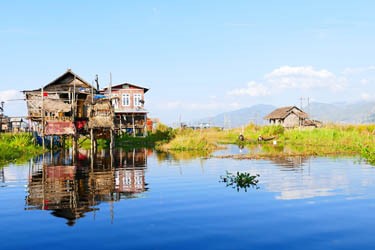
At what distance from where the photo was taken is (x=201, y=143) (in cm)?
3503

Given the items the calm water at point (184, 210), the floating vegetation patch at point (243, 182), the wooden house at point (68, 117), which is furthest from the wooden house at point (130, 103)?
the floating vegetation patch at point (243, 182)

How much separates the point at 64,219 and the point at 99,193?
339cm

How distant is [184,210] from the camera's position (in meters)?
11.0

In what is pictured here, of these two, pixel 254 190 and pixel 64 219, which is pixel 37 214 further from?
pixel 254 190

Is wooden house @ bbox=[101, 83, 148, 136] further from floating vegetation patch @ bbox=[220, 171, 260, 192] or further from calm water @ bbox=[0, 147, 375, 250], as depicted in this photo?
floating vegetation patch @ bbox=[220, 171, 260, 192]

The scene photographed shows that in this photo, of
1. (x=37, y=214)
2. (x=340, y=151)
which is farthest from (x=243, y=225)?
(x=340, y=151)

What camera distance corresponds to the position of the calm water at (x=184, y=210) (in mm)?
8164

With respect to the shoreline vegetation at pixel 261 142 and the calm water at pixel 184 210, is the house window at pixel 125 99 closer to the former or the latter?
the shoreline vegetation at pixel 261 142

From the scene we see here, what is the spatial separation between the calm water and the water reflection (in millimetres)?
32

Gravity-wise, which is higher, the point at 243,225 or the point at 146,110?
the point at 146,110

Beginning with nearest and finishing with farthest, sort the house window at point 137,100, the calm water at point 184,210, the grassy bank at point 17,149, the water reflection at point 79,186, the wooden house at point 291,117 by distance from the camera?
the calm water at point 184,210 → the water reflection at point 79,186 → the grassy bank at point 17,149 → the house window at point 137,100 → the wooden house at point 291,117

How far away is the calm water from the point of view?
26.8ft

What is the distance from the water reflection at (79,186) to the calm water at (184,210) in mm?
32

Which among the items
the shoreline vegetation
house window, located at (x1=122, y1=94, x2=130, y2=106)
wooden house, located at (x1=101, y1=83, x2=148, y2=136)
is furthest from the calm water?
house window, located at (x1=122, y1=94, x2=130, y2=106)
